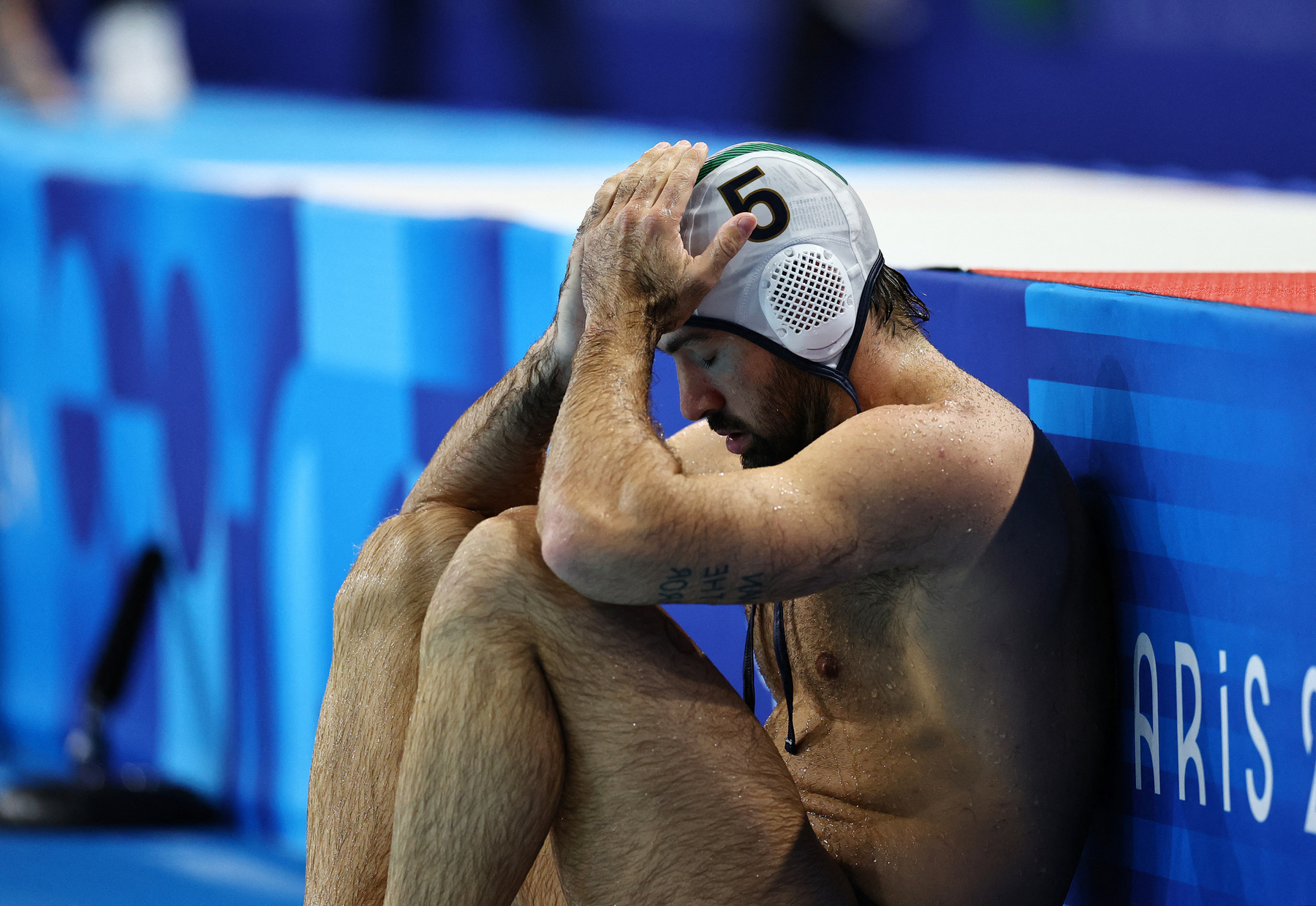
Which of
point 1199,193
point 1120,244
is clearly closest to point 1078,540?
point 1120,244

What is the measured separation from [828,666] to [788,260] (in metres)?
0.50

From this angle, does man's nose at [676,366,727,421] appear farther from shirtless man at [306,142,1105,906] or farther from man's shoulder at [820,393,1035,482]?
man's shoulder at [820,393,1035,482]

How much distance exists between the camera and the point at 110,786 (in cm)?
420

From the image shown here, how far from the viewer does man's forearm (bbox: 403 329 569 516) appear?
2.54m

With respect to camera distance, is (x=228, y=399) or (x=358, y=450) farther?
(x=228, y=399)

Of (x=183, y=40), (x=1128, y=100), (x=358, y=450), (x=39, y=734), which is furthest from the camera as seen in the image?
(x=183, y=40)

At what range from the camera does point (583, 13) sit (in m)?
8.62

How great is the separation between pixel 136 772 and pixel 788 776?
2726mm

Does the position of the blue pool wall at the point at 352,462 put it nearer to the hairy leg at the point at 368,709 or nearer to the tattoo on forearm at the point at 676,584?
the tattoo on forearm at the point at 676,584

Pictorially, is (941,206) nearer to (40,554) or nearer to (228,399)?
(228,399)

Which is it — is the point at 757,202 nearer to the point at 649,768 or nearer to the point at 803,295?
the point at 803,295

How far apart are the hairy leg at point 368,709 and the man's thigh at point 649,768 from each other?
271 millimetres

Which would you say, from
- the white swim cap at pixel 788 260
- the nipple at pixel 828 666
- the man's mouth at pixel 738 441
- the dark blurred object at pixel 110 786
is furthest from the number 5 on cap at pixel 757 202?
the dark blurred object at pixel 110 786

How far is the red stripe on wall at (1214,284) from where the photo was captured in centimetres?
209
